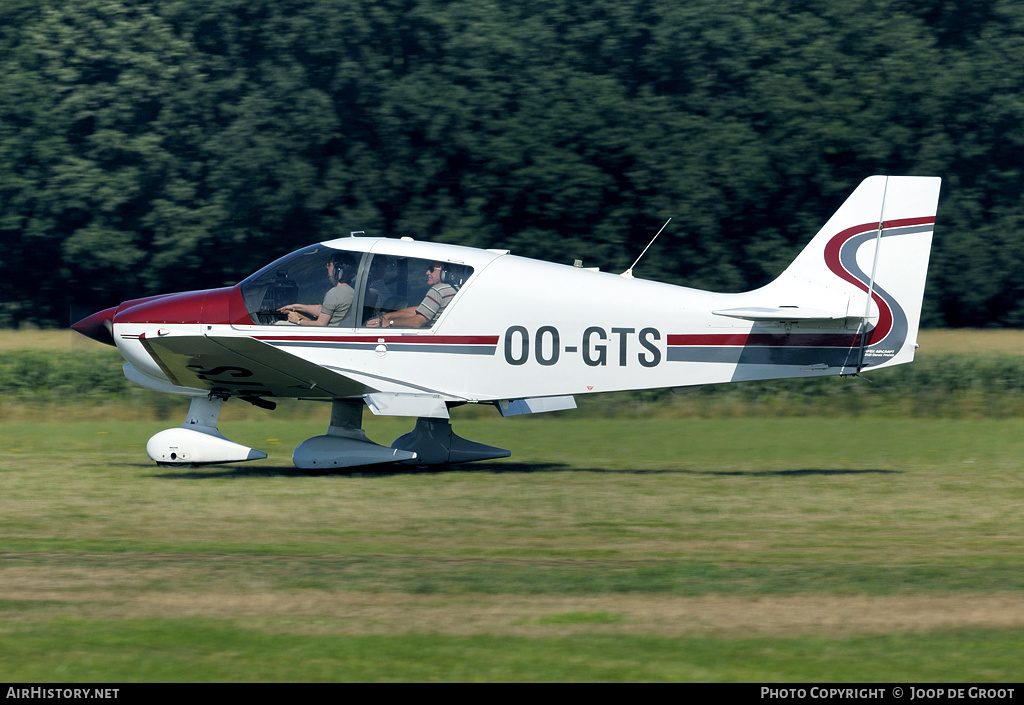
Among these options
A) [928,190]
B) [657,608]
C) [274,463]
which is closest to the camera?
[657,608]

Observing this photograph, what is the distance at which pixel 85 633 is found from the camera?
4.96 metres

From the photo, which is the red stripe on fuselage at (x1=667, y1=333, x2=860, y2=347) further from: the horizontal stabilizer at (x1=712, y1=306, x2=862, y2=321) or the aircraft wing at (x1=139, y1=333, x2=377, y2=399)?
the aircraft wing at (x1=139, y1=333, x2=377, y2=399)

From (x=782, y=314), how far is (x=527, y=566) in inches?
168

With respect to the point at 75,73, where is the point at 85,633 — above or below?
above

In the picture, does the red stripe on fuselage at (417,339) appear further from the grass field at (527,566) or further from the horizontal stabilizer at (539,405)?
the grass field at (527,566)

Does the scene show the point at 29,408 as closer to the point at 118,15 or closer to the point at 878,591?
the point at 878,591

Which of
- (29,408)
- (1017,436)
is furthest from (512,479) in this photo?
(29,408)

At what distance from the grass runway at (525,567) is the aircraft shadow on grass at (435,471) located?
6cm

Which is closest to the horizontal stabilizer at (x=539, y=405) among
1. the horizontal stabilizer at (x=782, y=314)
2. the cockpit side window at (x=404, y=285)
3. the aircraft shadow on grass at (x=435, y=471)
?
the aircraft shadow on grass at (x=435, y=471)

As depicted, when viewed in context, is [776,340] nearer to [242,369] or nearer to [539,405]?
[539,405]

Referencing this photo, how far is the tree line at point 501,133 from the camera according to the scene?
26.2 meters

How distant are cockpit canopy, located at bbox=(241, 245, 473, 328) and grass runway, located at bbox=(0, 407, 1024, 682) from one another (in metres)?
1.60

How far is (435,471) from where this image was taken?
Result: 428 inches

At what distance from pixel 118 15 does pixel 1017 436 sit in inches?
964
